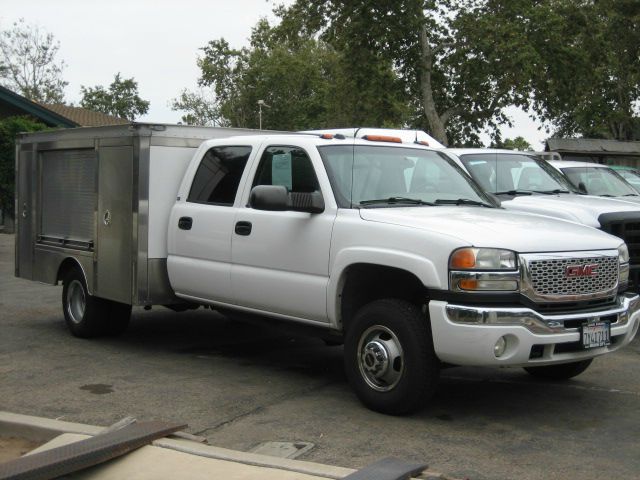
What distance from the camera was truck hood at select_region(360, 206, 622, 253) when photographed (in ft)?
19.1

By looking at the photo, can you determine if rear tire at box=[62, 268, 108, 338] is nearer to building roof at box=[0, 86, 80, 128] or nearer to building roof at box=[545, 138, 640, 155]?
building roof at box=[0, 86, 80, 128]

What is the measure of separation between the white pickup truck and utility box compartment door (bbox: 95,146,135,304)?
0.02 metres

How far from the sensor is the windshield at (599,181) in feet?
38.7

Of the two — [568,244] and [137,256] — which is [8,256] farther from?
[568,244]

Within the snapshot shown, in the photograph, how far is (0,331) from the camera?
31.3 ft

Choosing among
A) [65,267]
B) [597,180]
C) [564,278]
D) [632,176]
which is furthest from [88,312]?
[632,176]

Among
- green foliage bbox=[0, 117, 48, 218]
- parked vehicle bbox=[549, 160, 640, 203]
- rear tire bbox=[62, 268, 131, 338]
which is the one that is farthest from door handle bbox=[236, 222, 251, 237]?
green foliage bbox=[0, 117, 48, 218]

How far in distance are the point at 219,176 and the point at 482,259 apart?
9.82 feet

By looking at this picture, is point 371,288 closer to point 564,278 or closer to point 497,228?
point 497,228

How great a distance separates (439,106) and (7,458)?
34.9 m

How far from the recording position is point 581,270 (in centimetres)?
603

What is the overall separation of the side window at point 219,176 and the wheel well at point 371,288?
1609 millimetres

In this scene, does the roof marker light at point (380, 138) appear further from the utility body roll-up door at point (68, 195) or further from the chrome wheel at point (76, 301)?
the chrome wheel at point (76, 301)

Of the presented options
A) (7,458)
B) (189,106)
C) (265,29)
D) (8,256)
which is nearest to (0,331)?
(7,458)
